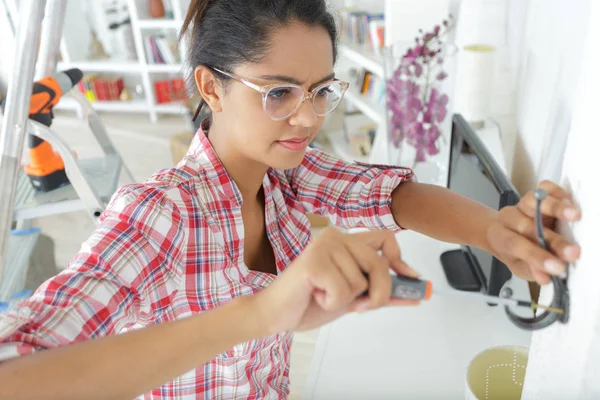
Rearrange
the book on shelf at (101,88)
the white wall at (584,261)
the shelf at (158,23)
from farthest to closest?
the book on shelf at (101,88)
the shelf at (158,23)
the white wall at (584,261)

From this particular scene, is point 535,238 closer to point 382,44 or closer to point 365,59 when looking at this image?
point 382,44

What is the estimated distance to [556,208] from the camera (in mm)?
547

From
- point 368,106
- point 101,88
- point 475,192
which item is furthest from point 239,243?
point 101,88

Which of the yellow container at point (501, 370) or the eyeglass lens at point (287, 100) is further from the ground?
the eyeglass lens at point (287, 100)

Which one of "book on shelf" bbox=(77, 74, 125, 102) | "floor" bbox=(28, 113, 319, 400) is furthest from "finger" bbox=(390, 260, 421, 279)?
"book on shelf" bbox=(77, 74, 125, 102)

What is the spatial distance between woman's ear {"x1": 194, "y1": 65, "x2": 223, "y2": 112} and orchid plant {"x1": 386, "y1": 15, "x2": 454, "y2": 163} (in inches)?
39.1

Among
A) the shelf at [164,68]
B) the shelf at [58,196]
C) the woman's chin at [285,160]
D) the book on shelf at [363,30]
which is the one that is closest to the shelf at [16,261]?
the shelf at [58,196]

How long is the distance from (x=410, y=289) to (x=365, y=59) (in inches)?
102

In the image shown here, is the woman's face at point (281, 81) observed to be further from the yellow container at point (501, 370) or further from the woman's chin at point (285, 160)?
the yellow container at point (501, 370)

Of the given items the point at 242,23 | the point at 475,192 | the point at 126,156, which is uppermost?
the point at 242,23

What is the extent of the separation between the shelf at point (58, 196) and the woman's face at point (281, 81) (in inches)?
35.5

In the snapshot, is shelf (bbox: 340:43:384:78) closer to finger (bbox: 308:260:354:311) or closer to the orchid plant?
the orchid plant

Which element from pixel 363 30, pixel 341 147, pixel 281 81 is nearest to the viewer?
pixel 281 81

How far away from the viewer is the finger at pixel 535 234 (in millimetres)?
524
